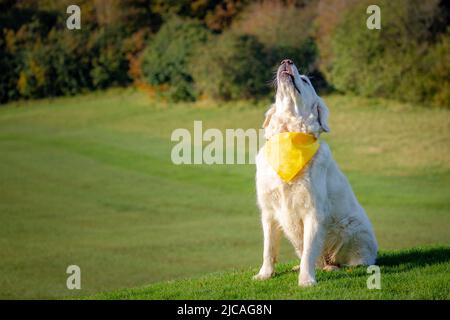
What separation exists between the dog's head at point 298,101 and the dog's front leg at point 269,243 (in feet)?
3.66

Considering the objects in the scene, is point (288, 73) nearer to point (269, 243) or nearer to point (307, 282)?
point (269, 243)

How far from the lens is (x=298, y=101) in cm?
780

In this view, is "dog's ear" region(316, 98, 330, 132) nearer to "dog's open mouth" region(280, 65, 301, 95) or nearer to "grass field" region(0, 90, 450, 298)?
"dog's open mouth" region(280, 65, 301, 95)

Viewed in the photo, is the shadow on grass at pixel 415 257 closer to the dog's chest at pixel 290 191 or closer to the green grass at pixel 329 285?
the green grass at pixel 329 285

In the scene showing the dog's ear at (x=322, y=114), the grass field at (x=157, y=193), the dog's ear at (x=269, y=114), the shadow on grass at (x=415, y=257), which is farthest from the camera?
the grass field at (x=157, y=193)

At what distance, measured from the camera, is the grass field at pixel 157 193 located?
15.4m

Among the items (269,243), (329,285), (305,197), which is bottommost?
(329,285)

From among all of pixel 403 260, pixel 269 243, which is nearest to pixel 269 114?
pixel 269 243

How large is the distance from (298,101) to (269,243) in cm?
163

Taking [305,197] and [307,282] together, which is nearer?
[307,282]

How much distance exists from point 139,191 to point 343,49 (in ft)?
52.3

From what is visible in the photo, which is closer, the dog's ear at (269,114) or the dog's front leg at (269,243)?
the dog's front leg at (269,243)

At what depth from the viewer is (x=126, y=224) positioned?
20625mm

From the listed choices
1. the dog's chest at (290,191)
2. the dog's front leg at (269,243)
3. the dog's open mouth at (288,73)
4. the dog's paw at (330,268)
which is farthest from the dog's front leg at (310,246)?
the dog's open mouth at (288,73)
